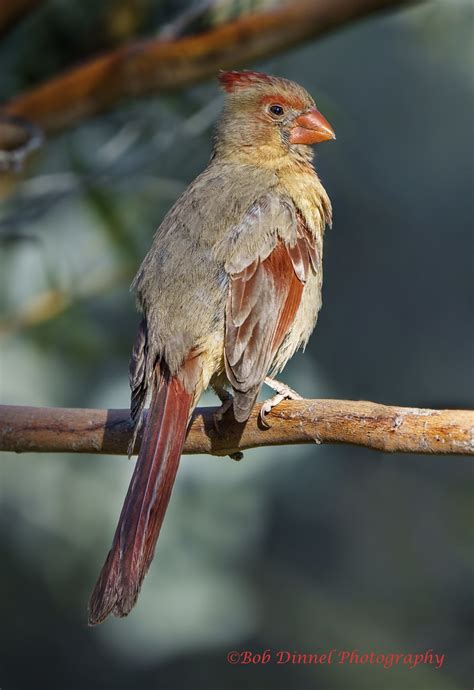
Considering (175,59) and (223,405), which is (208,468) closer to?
(175,59)

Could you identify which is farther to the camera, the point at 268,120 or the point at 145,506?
the point at 268,120

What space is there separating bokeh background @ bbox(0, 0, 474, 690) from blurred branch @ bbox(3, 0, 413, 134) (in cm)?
38

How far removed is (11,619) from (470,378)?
9.08ft

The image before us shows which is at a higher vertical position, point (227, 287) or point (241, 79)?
point (241, 79)

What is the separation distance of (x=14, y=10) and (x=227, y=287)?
212 centimetres

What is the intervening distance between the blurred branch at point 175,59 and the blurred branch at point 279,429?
1.95m

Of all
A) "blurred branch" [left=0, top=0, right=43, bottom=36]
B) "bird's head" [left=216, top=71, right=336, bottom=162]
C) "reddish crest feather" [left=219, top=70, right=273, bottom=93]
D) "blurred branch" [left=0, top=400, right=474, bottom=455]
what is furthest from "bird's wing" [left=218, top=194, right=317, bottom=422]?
"blurred branch" [left=0, top=0, right=43, bottom=36]

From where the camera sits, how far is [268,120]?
14.7ft

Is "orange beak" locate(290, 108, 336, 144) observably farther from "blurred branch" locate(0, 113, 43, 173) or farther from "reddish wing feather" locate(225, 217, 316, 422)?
"blurred branch" locate(0, 113, 43, 173)

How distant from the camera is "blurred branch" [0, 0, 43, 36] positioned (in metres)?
5.24

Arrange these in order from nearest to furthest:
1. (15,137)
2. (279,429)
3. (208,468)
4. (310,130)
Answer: (279,429), (310,130), (15,137), (208,468)

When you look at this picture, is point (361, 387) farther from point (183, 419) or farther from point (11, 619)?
point (183, 419)

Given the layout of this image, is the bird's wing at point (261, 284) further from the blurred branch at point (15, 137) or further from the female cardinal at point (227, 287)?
the blurred branch at point (15, 137)

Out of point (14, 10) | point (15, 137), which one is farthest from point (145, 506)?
point (14, 10)
